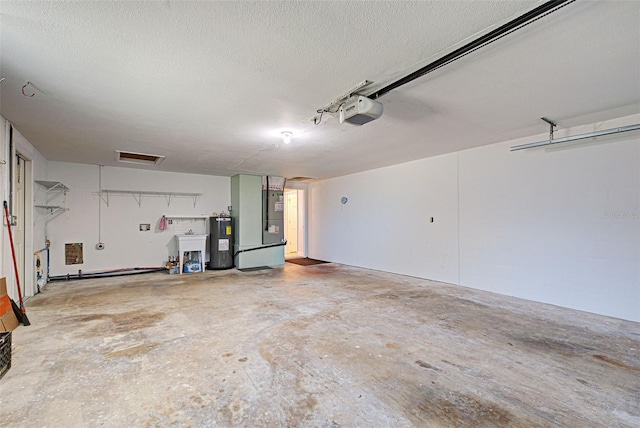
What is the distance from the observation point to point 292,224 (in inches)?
406

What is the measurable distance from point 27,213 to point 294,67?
15.8 feet

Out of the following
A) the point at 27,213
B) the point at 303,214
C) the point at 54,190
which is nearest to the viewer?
the point at 27,213

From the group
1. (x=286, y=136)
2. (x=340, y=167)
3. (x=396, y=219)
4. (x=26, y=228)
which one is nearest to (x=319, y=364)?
(x=286, y=136)

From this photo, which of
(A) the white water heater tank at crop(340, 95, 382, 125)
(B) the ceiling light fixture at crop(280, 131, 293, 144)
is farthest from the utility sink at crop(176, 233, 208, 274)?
(A) the white water heater tank at crop(340, 95, 382, 125)

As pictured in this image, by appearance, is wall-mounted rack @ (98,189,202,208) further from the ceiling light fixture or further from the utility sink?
the ceiling light fixture

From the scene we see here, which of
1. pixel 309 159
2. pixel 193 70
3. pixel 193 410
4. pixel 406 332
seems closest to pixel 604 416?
pixel 406 332

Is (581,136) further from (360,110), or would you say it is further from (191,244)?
(191,244)

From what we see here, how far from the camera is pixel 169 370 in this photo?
226 centimetres

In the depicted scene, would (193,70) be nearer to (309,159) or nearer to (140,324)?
(140,324)

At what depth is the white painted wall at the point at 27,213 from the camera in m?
3.27

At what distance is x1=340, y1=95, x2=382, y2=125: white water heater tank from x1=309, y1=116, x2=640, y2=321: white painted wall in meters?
2.92

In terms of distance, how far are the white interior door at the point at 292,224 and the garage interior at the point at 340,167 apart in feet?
12.5

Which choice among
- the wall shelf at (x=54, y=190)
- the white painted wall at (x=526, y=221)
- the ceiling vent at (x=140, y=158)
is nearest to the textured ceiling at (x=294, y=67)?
the white painted wall at (x=526, y=221)

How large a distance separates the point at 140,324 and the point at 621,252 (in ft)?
18.3
